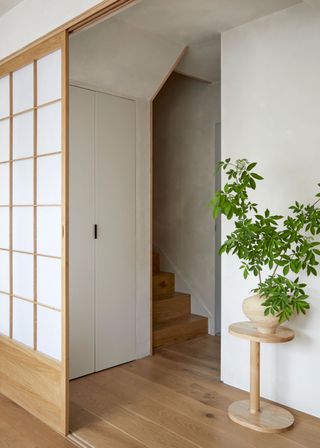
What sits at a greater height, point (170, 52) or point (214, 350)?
point (170, 52)

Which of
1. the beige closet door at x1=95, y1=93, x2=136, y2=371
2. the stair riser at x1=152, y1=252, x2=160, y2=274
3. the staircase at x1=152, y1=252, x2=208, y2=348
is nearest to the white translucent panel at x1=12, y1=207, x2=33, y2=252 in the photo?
the beige closet door at x1=95, y1=93, x2=136, y2=371

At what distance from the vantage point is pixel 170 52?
3.50m

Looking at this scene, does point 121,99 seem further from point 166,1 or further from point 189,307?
point 189,307

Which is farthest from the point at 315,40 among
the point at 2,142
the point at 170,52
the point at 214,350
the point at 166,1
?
the point at 214,350

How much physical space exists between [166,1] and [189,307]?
2.73 meters

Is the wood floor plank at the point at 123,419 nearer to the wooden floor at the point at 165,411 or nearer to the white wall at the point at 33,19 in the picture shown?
A: the wooden floor at the point at 165,411

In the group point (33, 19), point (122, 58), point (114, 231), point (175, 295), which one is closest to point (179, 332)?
point (175, 295)

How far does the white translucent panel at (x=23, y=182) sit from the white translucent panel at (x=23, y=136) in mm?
61

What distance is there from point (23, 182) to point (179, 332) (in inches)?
79.4

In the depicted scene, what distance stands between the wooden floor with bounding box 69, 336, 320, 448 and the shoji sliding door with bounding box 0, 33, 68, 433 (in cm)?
28

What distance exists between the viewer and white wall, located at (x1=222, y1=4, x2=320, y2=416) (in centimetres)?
A: 265

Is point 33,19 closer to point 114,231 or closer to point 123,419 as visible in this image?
point 114,231

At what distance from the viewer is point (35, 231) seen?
269cm

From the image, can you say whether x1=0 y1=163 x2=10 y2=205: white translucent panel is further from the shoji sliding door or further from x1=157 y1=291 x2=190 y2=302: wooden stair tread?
x1=157 y1=291 x2=190 y2=302: wooden stair tread
